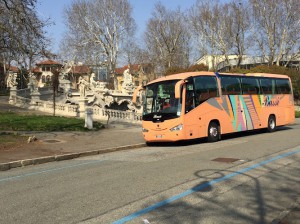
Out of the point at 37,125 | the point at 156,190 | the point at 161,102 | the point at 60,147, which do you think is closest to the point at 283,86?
the point at 161,102

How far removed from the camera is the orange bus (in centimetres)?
1582

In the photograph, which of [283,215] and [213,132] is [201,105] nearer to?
[213,132]

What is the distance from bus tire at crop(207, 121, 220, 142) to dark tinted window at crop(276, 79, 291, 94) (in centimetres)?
708

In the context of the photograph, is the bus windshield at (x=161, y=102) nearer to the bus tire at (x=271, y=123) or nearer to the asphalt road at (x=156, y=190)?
the asphalt road at (x=156, y=190)

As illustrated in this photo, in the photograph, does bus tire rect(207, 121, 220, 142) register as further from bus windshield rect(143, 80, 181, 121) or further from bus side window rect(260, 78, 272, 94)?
bus side window rect(260, 78, 272, 94)

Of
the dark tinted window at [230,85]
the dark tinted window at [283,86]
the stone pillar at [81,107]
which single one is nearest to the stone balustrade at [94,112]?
the stone pillar at [81,107]

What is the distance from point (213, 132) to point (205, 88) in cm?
209

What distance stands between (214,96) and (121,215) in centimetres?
1239

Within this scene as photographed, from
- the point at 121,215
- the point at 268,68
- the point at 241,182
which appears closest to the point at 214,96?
the point at 241,182

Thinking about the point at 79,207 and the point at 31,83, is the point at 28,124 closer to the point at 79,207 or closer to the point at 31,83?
the point at 79,207

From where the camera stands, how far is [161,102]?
16.4 metres

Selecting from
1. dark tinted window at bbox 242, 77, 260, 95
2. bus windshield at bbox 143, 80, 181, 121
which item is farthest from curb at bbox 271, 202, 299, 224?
dark tinted window at bbox 242, 77, 260, 95

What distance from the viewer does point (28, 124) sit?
74.7 ft

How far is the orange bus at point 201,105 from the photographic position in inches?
623
